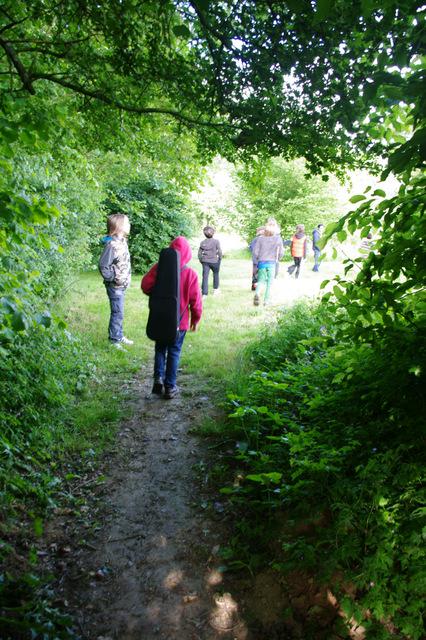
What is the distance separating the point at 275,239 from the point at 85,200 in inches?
190

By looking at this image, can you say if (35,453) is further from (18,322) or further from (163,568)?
(18,322)

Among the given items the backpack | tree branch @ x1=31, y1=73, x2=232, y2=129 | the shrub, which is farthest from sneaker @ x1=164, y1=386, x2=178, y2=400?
the shrub

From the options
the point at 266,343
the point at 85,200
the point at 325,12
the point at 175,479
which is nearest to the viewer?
the point at 325,12

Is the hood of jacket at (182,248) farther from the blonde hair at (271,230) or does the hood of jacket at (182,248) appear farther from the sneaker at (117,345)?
the blonde hair at (271,230)

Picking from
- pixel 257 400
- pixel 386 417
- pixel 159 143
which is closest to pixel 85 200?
pixel 159 143

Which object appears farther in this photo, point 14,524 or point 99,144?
point 99,144

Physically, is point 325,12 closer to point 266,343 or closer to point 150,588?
point 150,588

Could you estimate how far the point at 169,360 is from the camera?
17.7ft

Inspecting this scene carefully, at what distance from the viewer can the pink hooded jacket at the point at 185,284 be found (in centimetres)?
516

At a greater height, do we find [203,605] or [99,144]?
[99,144]

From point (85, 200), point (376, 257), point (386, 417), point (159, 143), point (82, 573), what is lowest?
point (82, 573)

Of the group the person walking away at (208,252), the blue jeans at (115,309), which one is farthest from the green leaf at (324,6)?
the person walking away at (208,252)

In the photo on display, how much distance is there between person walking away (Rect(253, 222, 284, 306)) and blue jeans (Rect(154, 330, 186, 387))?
5.27 meters

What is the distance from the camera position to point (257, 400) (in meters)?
4.37
